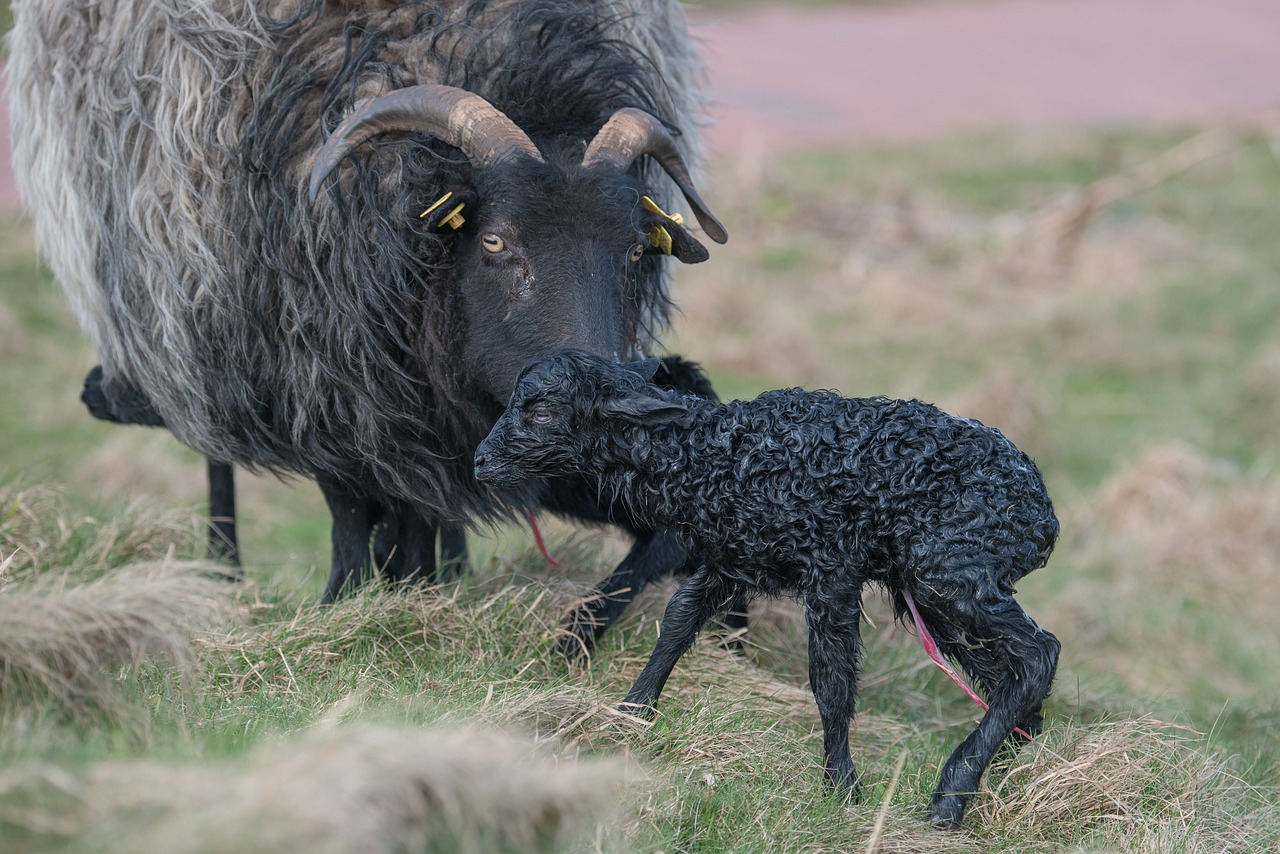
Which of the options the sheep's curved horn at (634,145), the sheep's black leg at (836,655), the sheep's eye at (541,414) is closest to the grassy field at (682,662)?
the sheep's black leg at (836,655)

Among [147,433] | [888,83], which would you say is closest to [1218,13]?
[888,83]

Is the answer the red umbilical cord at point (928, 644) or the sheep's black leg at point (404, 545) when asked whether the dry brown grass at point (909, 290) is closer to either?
the sheep's black leg at point (404, 545)

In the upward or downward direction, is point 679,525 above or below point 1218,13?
below

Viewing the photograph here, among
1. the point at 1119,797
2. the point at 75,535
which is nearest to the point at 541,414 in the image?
the point at 1119,797

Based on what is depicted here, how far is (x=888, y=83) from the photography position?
23.9 meters

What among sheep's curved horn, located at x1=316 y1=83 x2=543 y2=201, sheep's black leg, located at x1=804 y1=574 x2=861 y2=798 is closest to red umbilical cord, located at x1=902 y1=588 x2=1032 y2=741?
sheep's black leg, located at x1=804 y1=574 x2=861 y2=798

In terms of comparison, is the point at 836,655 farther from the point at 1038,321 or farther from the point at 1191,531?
the point at 1038,321

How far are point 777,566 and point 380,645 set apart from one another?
4.38 ft

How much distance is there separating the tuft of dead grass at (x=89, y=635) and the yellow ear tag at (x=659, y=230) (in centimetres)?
207

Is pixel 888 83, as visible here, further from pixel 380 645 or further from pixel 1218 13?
pixel 380 645

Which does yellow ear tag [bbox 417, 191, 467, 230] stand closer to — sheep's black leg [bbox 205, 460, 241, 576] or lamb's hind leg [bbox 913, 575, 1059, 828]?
lamb's hind leg [bbox 913, 575, 1059, 828]

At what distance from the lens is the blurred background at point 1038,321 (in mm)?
7371

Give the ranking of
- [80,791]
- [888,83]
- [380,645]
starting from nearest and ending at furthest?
[80,791]
[380,645]
[888,83]

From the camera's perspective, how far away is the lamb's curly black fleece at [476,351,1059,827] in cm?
369
